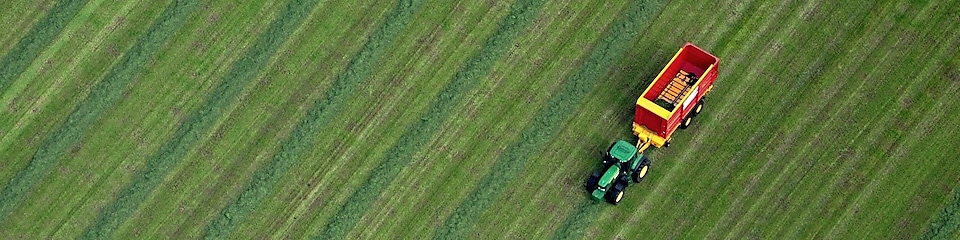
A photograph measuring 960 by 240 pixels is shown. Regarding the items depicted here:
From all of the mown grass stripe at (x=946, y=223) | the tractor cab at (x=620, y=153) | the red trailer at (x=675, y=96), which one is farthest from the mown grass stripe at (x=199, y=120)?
the mown grass stripe at (x=946, y=223)

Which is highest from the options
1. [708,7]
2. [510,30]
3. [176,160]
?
[708,7]

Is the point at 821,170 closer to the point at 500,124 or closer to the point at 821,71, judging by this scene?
the point at 821,71

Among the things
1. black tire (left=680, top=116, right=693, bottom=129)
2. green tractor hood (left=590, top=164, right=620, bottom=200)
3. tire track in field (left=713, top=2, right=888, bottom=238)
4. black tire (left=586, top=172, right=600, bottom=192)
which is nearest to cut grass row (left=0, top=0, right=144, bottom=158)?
black tire (left=586, top=172, right=600, bottom=192)

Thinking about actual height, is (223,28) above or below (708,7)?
below

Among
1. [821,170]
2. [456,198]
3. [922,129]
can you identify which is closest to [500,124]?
[456,198]

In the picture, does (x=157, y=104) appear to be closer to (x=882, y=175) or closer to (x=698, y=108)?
(x=698, y=108)

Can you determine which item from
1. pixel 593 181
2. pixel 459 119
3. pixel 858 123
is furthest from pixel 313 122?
pixel 858 123
